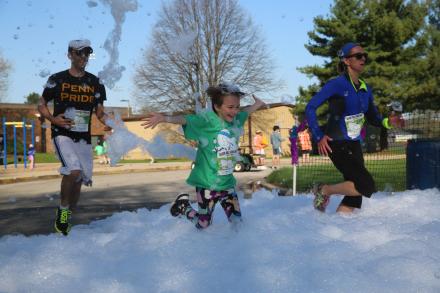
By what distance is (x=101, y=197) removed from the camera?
10812 mm

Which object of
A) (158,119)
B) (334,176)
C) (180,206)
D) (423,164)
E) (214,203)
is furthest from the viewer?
(334,176)

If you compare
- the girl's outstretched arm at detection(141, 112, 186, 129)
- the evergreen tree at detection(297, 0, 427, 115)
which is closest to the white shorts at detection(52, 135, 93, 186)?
the girl's outstretched arm at detection(141, 112, 186, 129)

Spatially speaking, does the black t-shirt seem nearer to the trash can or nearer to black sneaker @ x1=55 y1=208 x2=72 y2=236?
black sneaker @ x1=55 y1=208 x2=72 y2=236

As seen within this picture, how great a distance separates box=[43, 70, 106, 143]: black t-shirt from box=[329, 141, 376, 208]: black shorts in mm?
2605

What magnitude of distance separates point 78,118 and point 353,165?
2898 millimetres

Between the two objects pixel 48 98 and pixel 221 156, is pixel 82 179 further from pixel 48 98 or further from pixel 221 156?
pixel 221 156

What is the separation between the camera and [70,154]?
17.1ft

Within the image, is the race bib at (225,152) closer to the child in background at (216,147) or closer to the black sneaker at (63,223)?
the child in background at (216,147)

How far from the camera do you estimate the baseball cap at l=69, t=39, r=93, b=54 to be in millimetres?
5242

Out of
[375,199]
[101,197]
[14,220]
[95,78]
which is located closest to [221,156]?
[95,78]

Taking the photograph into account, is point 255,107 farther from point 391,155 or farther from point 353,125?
point 391,155

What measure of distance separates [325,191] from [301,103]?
28302 mm

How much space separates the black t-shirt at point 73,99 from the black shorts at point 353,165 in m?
2.60

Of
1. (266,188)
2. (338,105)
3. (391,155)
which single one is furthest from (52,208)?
(391,155)
